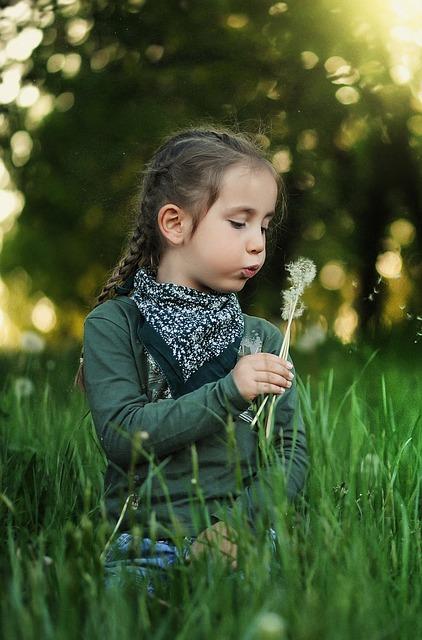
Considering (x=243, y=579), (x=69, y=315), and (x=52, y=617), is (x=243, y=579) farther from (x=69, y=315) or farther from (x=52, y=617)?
(x=69, y=315)

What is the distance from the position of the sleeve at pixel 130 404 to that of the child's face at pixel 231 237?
23 cm

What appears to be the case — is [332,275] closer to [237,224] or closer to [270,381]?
[237,224]

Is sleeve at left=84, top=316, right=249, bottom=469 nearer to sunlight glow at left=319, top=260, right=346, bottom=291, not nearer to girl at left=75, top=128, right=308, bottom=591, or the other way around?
girl at left=75, top=128, right=308, bottom=591

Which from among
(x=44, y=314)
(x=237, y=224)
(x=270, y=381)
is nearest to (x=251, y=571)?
(x=270, y=381)

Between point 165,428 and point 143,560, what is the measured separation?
11.9 inches

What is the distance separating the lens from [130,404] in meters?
2.17

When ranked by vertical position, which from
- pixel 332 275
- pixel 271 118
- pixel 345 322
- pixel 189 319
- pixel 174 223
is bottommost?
pixel 345 322

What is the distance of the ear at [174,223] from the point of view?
7.64ft

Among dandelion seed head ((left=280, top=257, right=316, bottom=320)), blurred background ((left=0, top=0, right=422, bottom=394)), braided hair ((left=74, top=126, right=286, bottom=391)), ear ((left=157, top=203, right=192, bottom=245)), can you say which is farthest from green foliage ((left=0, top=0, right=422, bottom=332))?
dandelion seed head ((left=280, top=257, right=316, bottom=320))

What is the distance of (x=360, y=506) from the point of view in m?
2.34

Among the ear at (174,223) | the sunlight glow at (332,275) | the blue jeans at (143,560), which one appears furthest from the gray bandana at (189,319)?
the sunlight glow at (332,275)

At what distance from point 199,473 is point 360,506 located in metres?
0.42

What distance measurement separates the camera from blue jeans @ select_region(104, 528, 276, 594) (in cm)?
169

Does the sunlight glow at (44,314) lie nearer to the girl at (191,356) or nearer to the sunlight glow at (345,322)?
the sunlight glow at (345,322)
